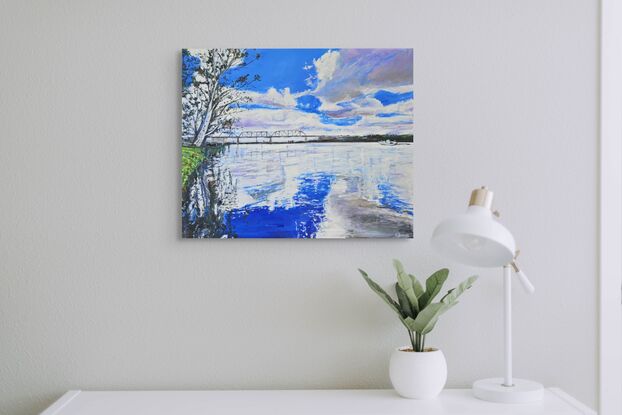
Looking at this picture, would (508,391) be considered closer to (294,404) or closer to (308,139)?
(294,404)

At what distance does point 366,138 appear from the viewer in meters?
2.17

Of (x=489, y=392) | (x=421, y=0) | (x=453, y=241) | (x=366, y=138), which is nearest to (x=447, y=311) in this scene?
(x=489, y=392)

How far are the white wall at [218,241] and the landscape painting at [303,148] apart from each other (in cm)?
5

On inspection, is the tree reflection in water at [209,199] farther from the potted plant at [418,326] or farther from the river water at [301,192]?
the potted plant at [418,326]

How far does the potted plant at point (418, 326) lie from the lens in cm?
198

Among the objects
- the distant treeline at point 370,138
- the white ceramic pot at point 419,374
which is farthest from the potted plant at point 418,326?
the distant treeline at point 370,138

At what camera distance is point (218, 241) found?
2195 millimetres

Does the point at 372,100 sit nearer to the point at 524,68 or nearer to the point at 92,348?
the point at 524,68

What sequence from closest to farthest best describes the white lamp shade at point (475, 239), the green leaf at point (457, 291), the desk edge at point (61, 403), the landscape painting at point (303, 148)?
the white lamp shade at point (475, 239)
the desk edge at point (61, 403)
the green leaf at point (457, 291)
the landscape painting at point (303, 148)

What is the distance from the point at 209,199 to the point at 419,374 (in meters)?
0.81

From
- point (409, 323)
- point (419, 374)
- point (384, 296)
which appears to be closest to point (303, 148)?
point (384, 296)

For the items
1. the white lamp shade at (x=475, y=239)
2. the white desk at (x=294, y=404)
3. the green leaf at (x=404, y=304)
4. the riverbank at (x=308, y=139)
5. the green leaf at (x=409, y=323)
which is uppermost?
the riverbank at (x=308, y=139)

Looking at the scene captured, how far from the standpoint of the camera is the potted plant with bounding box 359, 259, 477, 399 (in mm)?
1983

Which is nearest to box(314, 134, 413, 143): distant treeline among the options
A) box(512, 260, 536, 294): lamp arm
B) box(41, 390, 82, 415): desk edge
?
box(512, 260, 536, 294): lamp arm
